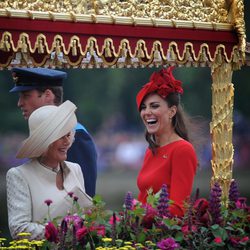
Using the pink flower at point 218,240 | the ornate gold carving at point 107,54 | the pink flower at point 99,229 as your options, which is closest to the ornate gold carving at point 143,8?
the ornate gold carving at point 107,54

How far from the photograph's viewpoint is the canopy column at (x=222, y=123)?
31.7ft

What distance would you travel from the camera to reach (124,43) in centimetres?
891

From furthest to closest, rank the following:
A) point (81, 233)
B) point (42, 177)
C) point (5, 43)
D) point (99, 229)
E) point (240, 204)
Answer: point (5, 43), point (42, 177), point (240, 204), point (99, 229), point (81, 233)

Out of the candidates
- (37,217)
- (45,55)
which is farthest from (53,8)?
(37,217)

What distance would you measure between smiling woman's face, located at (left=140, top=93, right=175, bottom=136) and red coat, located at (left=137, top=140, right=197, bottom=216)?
0.18m

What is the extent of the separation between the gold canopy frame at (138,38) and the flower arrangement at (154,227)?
1.35 m

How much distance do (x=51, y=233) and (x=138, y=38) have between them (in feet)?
7.52

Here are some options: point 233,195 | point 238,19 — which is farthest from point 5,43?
point 238,19

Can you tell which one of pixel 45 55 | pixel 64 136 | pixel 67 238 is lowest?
pixel 67 238

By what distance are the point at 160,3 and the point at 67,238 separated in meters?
2.59

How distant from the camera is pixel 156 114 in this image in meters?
9.21

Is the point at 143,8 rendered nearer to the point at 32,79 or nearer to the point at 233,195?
the point at 32,79

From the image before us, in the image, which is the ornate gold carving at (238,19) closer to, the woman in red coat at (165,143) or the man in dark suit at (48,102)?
the woman in red coat at (165,143)

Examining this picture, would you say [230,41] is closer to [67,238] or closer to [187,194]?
[187,194]
